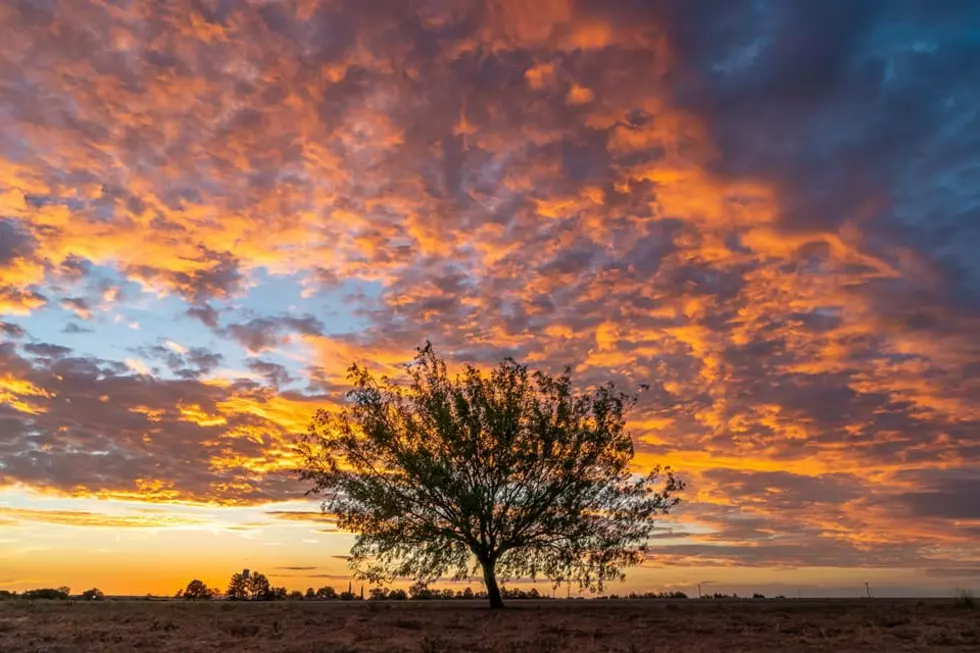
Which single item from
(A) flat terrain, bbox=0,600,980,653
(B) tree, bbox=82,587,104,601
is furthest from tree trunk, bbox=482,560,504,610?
(B) tree, bbox=82,587,104,601

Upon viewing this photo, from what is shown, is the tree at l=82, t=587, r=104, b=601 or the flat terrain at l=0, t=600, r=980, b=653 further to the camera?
the tree at l=82, t=587, r=104, b=601

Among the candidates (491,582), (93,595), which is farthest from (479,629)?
(93,595)

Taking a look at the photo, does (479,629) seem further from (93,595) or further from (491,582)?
(93,595)

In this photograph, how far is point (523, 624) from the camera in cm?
2934

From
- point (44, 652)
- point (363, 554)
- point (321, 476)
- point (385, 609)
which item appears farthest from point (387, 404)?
point (44, 652)

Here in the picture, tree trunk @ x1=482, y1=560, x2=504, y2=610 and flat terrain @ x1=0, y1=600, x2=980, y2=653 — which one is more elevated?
tree trunk @ x1=482, y1=560, x2=504, y2=610

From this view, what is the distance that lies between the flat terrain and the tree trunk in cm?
246

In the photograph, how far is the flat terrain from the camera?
935 inches

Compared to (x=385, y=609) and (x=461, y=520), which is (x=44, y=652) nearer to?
(x=385, y=609)

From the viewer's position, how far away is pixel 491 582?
127ft

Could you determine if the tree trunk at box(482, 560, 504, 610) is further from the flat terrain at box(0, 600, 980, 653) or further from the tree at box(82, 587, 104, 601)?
the tree at box(82, 587, 104, 601)

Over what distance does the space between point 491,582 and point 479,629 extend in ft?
36.0

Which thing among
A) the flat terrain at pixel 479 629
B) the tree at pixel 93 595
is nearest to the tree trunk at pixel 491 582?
the flat terrain at pixel 479 629

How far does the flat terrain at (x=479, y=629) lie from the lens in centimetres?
2375
